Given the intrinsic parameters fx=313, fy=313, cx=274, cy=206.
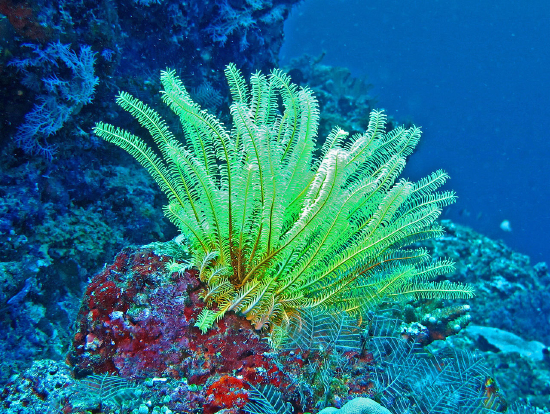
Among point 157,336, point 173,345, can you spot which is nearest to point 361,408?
point 173,345

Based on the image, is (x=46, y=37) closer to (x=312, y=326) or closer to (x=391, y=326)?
(x=312, y=326)

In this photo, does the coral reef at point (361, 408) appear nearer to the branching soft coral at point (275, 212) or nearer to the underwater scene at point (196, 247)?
the underwater scene at point (196, 247)

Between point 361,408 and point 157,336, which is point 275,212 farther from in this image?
point 361,408

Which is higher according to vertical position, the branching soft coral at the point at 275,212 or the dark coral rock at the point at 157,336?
the branching soft coral at the point at 275,212

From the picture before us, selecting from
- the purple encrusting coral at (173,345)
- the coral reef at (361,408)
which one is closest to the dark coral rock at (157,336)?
the purple encrusting coral at (173,345)

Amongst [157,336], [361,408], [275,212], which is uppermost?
[275,212]

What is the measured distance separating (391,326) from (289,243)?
5.49 ft

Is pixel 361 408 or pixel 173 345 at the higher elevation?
pixel 361 408

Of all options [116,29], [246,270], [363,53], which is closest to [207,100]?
[116,29]

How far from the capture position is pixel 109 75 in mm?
4637

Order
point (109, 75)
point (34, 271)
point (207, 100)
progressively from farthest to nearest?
point (207, 100)
point (109, 75)
point (34, 271)

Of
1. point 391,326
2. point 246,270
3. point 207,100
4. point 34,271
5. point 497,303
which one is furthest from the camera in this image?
point 497,303

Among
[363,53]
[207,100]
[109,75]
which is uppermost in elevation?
[363,53]

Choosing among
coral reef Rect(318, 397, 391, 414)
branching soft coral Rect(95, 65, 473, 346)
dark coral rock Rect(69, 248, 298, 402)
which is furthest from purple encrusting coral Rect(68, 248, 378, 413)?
coral reef Rect(318, 397, 391, 414)
